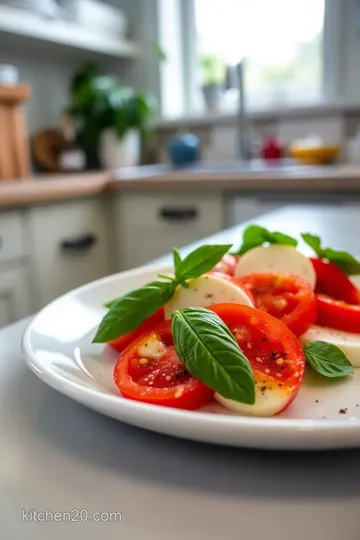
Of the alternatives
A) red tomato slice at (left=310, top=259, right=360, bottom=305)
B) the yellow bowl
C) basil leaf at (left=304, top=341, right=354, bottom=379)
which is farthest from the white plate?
the yellow bowl

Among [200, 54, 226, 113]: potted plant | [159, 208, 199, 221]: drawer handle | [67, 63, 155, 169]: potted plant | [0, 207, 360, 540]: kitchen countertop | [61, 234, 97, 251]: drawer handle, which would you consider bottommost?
[61, 234, 97, 251]: drawer handle

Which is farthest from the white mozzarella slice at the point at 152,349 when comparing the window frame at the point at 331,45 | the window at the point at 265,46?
the window at the point at 265,46

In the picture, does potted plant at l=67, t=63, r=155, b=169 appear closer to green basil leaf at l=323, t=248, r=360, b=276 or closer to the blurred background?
the blurred background

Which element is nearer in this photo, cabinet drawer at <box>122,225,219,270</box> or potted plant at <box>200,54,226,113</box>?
cabinet drawer at <box>122,225,219,270</box>

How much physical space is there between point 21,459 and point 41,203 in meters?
1.53

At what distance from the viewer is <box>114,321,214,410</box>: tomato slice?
0.35 metres

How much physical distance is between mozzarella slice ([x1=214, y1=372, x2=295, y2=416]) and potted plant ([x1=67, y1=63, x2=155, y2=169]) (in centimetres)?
230

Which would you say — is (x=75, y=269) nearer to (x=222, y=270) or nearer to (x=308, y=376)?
(x=222, y=270)

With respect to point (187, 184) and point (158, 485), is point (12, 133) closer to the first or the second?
point (187, 184)

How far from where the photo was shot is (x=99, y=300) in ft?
2.01

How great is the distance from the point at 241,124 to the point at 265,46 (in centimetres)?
56

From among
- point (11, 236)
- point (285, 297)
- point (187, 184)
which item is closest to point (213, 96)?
point (187, 184)

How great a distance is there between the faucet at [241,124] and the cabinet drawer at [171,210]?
2.09 feet

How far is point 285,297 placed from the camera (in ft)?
1.56
